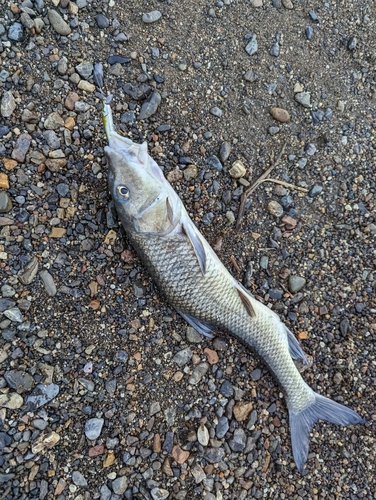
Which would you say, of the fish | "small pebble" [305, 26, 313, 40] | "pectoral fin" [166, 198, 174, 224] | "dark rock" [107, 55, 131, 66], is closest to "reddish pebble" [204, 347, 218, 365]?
the fish

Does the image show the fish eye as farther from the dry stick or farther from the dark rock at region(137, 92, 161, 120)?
the dry stick

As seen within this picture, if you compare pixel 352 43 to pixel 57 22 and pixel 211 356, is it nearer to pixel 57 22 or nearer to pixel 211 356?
pixel 57 22

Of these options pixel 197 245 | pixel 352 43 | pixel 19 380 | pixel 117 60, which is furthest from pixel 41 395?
pixel 352 43

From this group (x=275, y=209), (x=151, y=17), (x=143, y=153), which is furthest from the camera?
(x=275, y=209)

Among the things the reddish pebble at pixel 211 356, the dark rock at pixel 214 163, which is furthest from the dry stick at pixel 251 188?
the reddish pebble at pixel 211 356

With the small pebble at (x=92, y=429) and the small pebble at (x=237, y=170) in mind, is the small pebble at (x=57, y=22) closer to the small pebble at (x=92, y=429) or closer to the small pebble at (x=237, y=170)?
the small pebble at (x=237, y=170)
